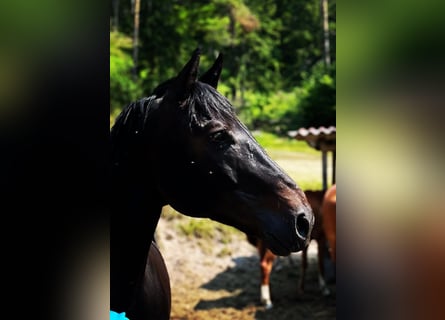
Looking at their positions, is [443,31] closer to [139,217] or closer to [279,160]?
[139,217]

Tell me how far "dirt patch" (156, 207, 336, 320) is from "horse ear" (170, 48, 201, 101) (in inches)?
158

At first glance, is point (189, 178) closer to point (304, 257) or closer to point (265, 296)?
point (265, 296)

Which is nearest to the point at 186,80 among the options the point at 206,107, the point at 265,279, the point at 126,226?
the point at 206,107

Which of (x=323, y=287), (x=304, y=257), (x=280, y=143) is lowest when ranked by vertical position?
(x=323, y=287)

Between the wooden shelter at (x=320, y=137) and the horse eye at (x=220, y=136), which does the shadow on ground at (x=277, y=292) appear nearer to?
the wooden shelter at (x=320, y=137)

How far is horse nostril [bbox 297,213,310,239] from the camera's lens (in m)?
1.36

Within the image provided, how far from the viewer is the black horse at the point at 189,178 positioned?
1391 mm

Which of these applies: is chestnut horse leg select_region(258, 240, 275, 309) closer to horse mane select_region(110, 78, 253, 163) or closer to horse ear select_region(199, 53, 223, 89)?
horse ear select_region(199, 53, 223, 89)

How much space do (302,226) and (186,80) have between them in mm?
531

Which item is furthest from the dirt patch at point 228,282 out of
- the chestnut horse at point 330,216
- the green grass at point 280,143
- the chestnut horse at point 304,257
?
the green grass at point 280,143

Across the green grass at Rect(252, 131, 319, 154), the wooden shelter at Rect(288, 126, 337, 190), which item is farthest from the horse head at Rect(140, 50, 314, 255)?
the green grass at Rect(252, 131, 319, 154)

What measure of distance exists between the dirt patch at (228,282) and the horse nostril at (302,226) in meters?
4.00

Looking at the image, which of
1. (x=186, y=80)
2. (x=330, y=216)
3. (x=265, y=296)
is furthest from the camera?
(x=265, y=296)

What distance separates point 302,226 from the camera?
1374 mm
